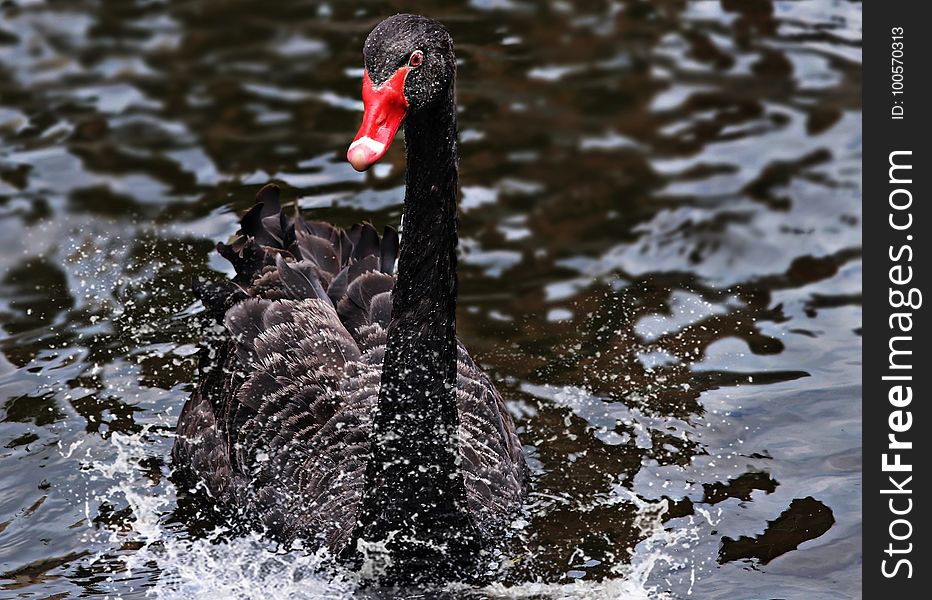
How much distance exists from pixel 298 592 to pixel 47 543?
143cm

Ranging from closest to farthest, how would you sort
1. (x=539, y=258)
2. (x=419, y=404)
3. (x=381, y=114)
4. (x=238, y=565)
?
1. (x=381, y=114)
2. (x=419, y=404)
3. (x=238, y=565)
4. (x=539, y=258)

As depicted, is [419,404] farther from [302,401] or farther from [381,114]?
[381,114]

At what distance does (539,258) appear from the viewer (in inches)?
391

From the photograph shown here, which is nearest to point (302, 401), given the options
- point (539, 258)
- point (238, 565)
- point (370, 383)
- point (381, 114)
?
point (370, 383)

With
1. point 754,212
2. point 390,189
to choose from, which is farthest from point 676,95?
point 390,189

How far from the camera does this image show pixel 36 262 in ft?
31.3

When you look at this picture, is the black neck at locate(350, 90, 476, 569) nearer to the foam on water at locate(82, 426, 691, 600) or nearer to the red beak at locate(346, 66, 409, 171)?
the foam on water at locate(82, 426, 691, 600)

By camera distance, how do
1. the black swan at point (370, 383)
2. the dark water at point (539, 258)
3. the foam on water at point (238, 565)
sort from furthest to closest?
the dark water at point (539, 258) → the foam on water at point (238, 565) → the black swan at point (370, 383)

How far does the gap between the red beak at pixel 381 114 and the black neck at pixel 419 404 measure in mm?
616

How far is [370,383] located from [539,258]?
3515 mm

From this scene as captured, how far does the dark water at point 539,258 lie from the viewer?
671 cm

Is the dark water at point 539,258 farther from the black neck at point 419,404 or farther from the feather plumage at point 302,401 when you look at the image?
the black neck at point 419,404

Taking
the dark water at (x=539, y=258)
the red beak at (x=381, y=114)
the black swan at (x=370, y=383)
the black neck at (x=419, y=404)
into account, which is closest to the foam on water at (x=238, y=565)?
the dark water at (x=539, y=258)

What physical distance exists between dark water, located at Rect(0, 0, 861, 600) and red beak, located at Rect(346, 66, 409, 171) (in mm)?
2235
